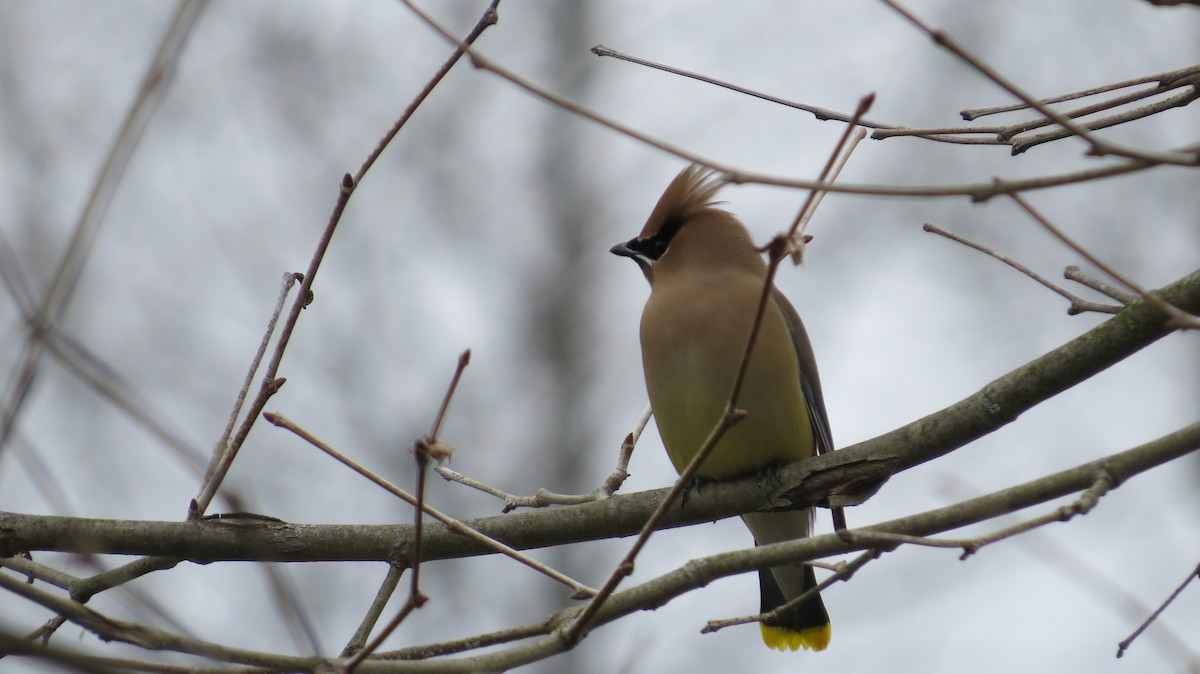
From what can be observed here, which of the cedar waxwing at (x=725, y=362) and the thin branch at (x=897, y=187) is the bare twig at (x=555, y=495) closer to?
the cedar waxwing at (x=725, y=362)

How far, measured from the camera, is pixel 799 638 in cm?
555

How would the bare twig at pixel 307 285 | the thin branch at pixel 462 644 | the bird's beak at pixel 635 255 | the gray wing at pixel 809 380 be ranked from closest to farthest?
the thin branch at pixel 462 644
the bare twig at pixel 307 285
the gray wing at pixel 809 380
the bird's beak at pixel 635 255

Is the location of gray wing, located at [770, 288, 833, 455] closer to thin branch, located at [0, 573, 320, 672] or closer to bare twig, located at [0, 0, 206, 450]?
thin branch, located at [0, 573, 320, 672]

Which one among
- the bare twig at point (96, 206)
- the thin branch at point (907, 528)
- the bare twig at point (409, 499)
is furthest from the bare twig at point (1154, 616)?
the bare twig at point (96, 206)

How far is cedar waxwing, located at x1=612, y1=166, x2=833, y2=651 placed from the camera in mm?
4805

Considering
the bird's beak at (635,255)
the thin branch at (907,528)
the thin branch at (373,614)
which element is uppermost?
the bird's beak at (635,255)

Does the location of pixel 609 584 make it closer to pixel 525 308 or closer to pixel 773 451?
pixel 773 451

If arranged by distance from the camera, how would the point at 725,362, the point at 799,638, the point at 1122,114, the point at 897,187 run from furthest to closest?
the point at 799,638, the point at 725,362, the point at 1122,114, the point at 897,187

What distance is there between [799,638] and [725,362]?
55.8 inches

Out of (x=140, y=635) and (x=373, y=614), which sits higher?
(x=373, y=614)

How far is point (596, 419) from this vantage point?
13.2 m

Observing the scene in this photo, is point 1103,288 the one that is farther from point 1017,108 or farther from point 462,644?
point 462,644

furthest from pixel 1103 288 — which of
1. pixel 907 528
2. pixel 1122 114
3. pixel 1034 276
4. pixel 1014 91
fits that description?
pixel 1014 91

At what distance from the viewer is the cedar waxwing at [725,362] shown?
4805 millimetres
